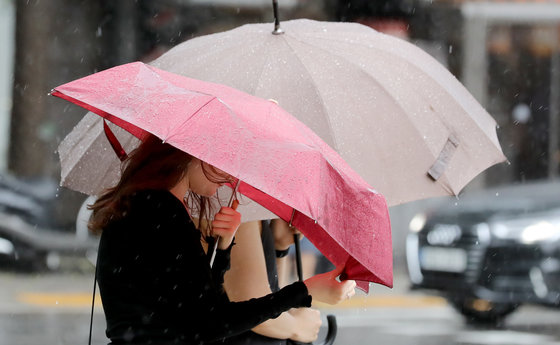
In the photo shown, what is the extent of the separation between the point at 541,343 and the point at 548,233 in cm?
110

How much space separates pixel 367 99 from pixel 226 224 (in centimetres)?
93

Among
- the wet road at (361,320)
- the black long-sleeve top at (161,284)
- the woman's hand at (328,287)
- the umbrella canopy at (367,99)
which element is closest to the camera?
the black long-sleeve top at (161,284)

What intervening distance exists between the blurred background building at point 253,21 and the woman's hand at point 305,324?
1123 centimetres

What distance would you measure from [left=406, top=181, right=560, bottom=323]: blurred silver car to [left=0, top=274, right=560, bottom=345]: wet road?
0.32 meters

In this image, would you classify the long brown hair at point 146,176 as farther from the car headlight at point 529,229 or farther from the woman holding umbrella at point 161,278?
the car headlight at point 529,229

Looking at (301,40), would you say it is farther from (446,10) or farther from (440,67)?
(446,10)

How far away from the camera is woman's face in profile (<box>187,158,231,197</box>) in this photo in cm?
266

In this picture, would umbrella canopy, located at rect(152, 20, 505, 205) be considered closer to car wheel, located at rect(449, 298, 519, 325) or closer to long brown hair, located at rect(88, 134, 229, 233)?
long brown hair, located at rect(88, 134, 229, 233)

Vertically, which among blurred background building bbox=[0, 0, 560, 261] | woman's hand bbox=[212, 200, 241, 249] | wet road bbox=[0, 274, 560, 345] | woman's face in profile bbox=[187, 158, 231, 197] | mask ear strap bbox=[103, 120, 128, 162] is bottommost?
wet road bbox=[0, 274, 560, 345]

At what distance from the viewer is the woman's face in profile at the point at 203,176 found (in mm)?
2655

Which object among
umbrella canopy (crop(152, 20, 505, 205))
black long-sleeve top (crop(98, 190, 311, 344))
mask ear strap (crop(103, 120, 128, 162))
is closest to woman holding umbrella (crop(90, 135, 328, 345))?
black long-sleeve top (crop(98, 190, 311, 344))

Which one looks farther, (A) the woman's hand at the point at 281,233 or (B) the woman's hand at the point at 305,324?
(A) the woman's hand at the point at 281,233

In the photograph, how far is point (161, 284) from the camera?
8.05ft

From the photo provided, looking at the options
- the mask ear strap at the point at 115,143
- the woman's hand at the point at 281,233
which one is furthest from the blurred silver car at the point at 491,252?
the mask ear strap at the point at 115,143
